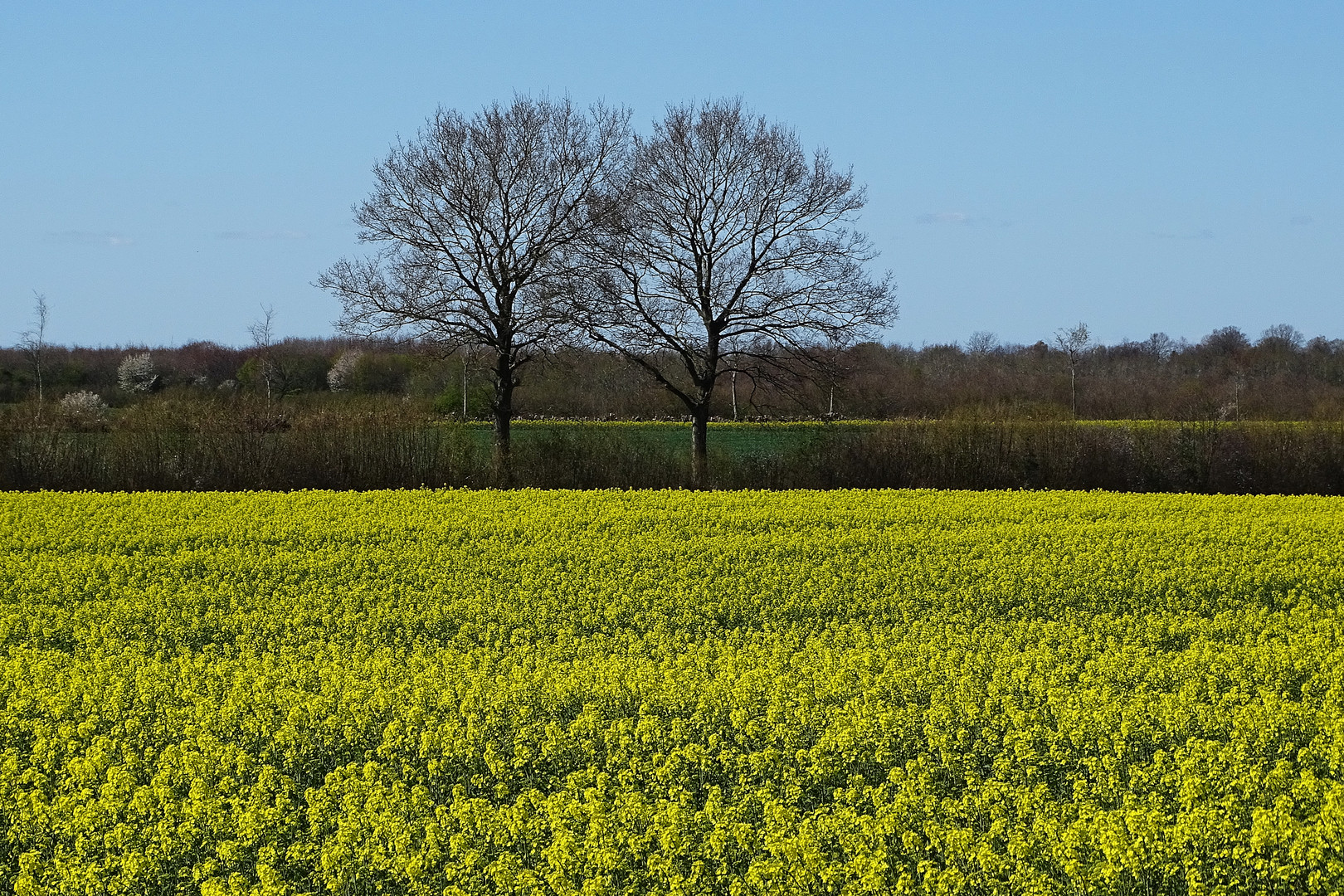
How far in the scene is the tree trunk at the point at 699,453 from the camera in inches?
1145

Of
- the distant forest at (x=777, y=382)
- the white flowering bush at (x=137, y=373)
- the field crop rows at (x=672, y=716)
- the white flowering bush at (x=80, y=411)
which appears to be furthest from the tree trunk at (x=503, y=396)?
the white flowering bush at (x=137, y=373)

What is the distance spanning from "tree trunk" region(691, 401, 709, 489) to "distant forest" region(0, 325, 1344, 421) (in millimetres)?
1575

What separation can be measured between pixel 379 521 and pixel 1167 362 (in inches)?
3232

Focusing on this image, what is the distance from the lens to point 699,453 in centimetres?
3078

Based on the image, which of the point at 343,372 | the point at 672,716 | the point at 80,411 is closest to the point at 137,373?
the point at 343,372

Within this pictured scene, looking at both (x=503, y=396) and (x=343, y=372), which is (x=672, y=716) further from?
(x=343, y=372)

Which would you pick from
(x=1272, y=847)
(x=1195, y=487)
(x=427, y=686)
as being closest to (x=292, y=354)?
(x=1195, y=487)

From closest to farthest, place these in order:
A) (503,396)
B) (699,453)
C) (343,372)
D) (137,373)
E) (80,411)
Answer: (699,453)
(80,411)
(503,396)
(137,373)
(343,372)

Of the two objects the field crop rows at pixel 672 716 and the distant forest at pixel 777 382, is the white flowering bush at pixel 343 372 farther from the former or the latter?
the field crop rows at pixel 672 716

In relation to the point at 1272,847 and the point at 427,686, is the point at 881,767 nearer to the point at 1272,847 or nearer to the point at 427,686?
the point at 1272,847

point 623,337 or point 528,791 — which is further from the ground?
point 623,337

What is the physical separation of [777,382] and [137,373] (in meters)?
49.0

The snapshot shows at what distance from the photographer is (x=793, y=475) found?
1173 inches

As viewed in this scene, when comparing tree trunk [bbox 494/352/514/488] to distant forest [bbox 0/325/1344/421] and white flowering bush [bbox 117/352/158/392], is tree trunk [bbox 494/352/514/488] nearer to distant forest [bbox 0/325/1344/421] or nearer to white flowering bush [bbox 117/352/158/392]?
distant forest [bbox 0/325/1344/421]
